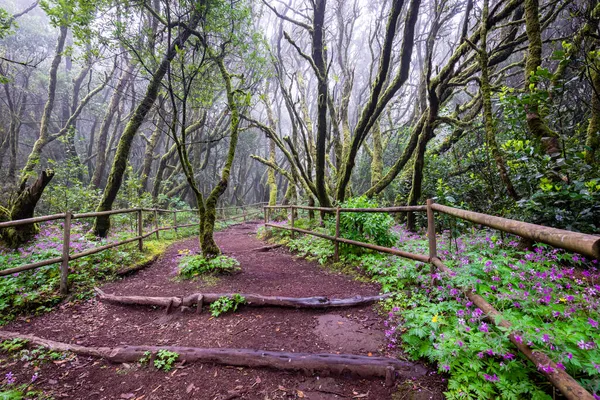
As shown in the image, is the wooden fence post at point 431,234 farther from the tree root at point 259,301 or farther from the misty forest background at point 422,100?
the misty forest background at point 422,100

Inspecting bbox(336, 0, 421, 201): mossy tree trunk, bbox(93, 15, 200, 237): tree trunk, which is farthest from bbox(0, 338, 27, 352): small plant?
bbox(336, 0, 421, 201): mossy tree trunk


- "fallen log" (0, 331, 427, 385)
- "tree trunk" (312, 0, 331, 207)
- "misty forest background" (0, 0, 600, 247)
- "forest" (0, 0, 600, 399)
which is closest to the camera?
"forest" (0, 0, 600, 399)

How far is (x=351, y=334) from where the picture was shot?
2662mm

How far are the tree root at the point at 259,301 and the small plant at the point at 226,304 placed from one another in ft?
0.18

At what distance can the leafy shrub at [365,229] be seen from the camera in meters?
4.71

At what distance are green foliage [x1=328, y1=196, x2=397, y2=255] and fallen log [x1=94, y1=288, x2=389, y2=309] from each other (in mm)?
1615

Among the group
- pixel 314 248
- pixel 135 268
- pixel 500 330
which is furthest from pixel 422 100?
pixel 135 268

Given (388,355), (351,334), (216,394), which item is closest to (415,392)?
(388,355)

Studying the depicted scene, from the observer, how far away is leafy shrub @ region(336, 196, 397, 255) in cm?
471

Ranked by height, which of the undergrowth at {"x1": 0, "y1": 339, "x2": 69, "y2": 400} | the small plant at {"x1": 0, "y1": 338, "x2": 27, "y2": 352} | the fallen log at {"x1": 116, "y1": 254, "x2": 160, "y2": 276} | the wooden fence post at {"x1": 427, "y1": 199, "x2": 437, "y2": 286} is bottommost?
the undergrowth at {"x1": 0, "y1": 339, "x2": 69, "y2": 400}

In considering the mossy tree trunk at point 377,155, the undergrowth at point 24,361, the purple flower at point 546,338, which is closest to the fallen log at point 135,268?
the undergrowth at point 24,361

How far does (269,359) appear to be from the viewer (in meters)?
2.32

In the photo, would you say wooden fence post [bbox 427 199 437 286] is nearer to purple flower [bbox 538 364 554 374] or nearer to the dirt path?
the dirt path

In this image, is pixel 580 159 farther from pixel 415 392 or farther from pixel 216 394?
pixel 216 394
